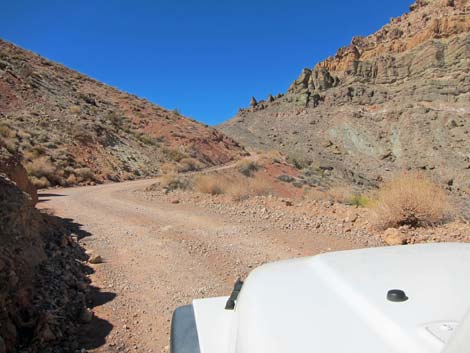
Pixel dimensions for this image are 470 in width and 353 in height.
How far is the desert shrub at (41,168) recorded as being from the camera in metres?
16.4

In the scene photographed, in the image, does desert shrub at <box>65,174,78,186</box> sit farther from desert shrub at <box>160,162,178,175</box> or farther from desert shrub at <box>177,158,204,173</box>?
desert shrub at <box>177,158,204,173</box>

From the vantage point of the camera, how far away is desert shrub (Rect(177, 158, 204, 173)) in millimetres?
27487

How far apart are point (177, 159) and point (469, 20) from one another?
60000 mm

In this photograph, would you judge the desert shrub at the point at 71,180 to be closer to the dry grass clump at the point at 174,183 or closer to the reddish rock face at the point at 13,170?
the dry grass clump at the point at 174,183

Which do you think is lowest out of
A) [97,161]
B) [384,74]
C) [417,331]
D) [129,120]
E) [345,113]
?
[417,331]

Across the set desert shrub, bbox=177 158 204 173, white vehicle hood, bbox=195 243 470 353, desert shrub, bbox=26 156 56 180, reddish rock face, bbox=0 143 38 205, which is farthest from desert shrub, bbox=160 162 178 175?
white vehicle hood, bbox=195 243 470 353

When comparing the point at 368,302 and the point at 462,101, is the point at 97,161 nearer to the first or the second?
the point at 368,302

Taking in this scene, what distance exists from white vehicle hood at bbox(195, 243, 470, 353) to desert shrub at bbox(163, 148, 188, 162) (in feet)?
90.0

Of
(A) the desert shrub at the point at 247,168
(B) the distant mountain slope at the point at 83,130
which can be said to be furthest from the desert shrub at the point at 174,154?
(A) the desert shrub at the point at 247,168

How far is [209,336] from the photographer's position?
1.97 metres

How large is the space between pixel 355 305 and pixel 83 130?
25.8 m

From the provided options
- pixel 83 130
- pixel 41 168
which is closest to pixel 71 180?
pixel 41 168

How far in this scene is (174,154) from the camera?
97.1 ft

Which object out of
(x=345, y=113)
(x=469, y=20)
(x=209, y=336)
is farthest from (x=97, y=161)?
(x=469, y=20)
